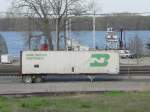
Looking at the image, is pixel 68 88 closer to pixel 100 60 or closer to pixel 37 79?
pixel 37 79

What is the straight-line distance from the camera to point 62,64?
131 feet

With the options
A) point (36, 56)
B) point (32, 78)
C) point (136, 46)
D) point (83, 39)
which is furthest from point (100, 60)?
point (83, 39)

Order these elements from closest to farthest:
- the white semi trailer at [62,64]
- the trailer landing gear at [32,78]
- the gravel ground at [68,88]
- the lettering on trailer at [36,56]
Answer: the gravel ground at [68,88] → the trailer landing gear at [32,78] → the white semi trailer at [62,64] → the lettering on trailer at [36,56]

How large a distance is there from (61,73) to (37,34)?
49.8 meters

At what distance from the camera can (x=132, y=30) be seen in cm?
17362

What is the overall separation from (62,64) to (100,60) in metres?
3.17

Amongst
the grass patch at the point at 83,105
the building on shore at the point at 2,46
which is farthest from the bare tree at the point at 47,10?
the grass patch at the point at 83,105

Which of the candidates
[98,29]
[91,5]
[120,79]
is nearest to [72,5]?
[91,5]

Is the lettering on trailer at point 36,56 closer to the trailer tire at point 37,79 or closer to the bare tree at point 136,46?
the trailer tire at point 37,79

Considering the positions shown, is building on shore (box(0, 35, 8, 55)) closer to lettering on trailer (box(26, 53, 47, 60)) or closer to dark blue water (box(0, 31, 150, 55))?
dark blue water (box(0, 31, 150, 55))

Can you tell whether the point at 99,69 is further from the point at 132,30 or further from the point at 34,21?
the point at 132,30

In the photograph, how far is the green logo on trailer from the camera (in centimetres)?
4038

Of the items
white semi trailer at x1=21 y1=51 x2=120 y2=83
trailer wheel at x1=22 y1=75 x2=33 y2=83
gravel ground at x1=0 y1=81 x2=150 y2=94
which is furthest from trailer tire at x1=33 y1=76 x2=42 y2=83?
gravel ground at x1=0 y1=81 x2=150 y2=94

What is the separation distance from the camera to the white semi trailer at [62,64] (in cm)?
3991
